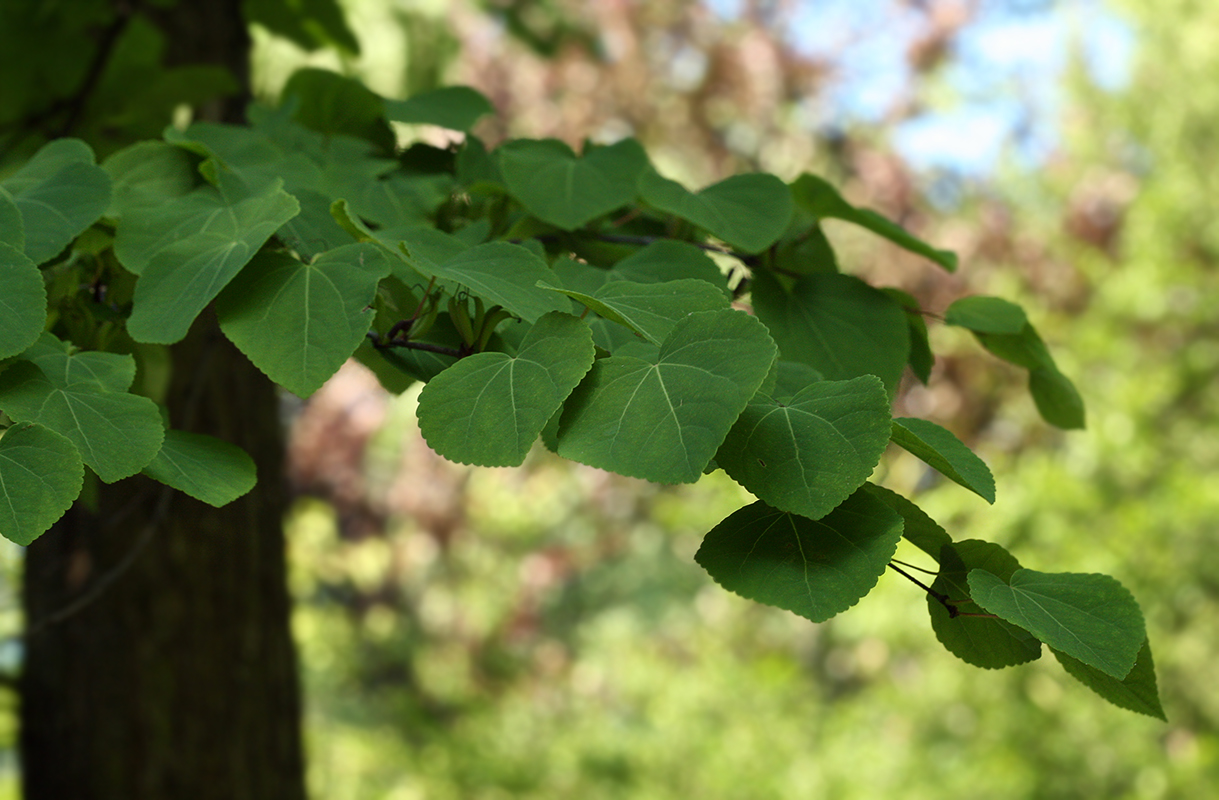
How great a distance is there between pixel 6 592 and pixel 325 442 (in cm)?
373

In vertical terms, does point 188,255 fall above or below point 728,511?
above

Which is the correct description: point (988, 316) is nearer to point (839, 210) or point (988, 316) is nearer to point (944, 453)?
point (839, 210)

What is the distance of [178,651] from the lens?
1.51 metres

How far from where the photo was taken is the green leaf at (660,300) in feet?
1.82

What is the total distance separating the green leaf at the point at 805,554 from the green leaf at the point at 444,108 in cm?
58

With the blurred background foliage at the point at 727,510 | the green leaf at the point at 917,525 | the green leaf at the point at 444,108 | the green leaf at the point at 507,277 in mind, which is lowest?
the blurred background foliage at the point at 727,510

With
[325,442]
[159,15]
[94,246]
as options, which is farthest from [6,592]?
[325,442]

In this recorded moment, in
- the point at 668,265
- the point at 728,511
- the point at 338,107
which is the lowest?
the point at 728,511

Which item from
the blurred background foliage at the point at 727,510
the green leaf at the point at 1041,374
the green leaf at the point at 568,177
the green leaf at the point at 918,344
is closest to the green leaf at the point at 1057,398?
the green leaf at the point at 1041,374

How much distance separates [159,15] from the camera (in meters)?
1.72

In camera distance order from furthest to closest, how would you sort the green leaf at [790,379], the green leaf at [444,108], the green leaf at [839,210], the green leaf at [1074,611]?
the green leaf at [444,108]
the green leaf at [839,210]
the green leaf at [790,379]
the green leaf at [1074,611]

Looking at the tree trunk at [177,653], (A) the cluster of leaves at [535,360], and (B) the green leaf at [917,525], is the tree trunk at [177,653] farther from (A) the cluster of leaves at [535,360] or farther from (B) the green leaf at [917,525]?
(B) the green leaf at [917,525]

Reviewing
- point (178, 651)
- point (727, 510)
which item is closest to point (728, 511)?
point (727, 510)

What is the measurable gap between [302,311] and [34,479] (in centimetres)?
16
